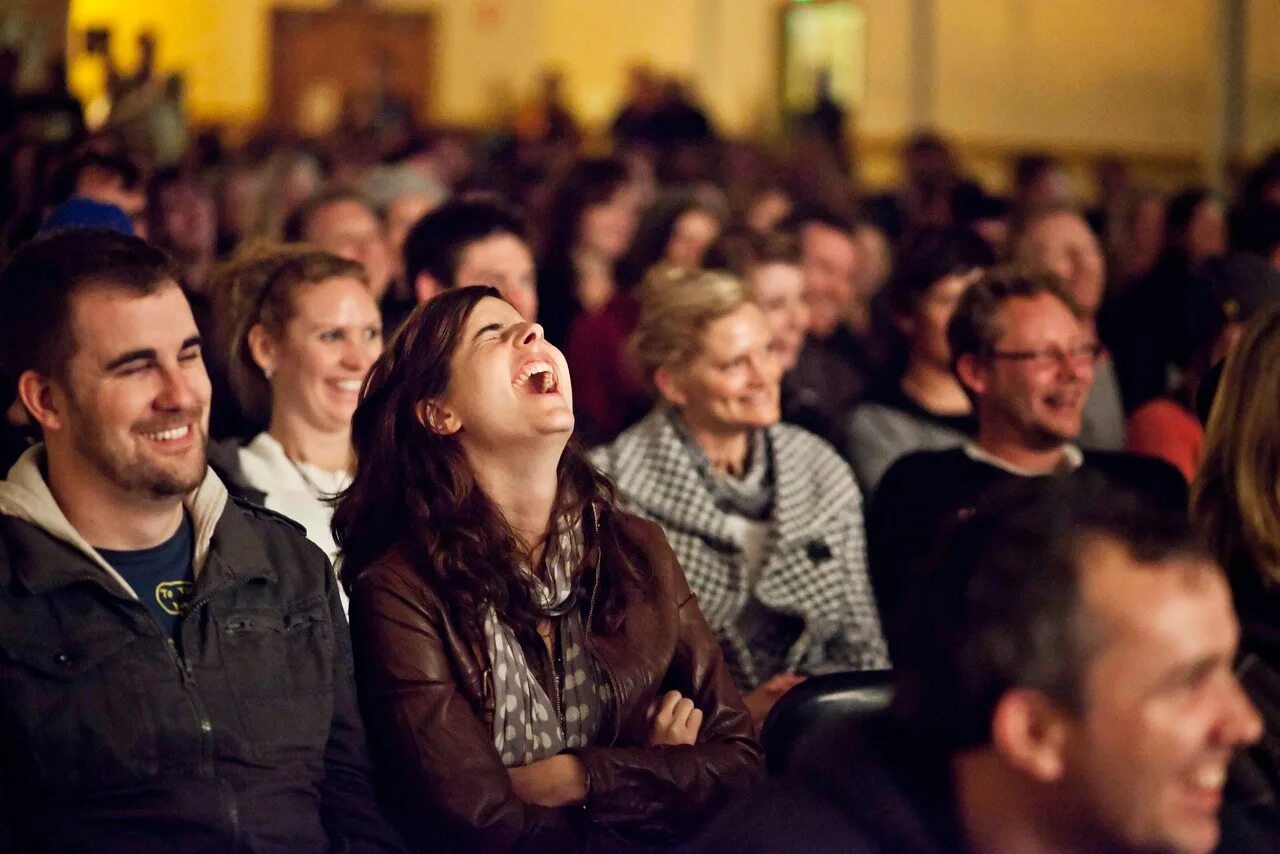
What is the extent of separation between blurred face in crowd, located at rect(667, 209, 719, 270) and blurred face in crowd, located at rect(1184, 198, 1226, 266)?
206cm

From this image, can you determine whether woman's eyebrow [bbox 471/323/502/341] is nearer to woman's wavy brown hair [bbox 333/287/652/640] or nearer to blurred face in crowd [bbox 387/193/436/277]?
woman's wavy brown hair [bbox 333/287/652/640]

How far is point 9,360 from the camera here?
7.45ft

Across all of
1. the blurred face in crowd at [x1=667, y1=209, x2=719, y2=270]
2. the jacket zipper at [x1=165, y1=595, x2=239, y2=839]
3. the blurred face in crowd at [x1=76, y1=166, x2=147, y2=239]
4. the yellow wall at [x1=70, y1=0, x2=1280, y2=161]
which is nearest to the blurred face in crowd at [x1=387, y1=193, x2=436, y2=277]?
the blurred face in crowd at [x1=667, y1=209, x2=719, y2=270]

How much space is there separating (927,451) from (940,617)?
2.05 m

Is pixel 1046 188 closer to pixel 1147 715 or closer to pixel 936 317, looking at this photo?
pixel 936 317

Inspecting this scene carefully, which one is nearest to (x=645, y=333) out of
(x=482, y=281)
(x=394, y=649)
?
(x=482, y=281)

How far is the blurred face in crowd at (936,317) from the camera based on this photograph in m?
4.19

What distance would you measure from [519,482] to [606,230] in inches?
123

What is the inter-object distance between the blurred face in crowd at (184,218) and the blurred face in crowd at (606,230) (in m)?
1.21

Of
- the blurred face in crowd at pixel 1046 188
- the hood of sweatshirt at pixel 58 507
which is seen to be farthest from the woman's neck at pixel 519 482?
the blurred face in crowd at pixel 1046 188

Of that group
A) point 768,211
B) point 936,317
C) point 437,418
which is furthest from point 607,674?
point 768,211

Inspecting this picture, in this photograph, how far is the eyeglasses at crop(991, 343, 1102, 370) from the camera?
351 centimetres

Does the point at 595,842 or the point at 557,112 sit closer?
the point at 595,842

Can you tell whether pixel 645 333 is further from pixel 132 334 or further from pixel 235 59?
pixel 235 59
